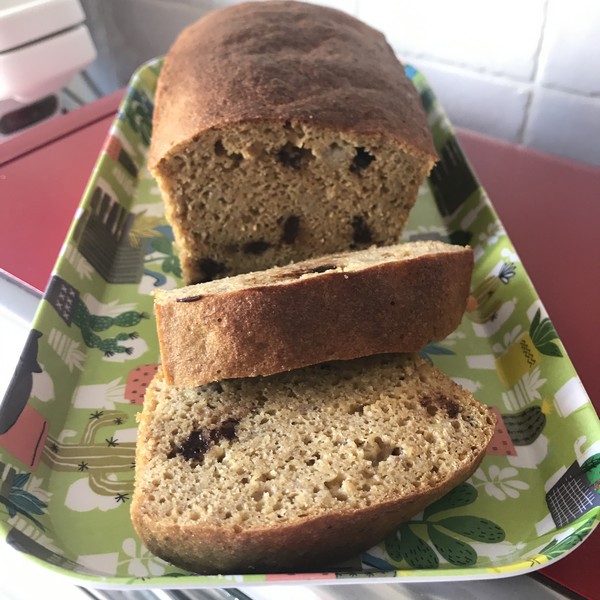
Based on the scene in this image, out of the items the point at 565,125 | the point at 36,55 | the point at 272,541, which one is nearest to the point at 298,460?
the point at 272,541

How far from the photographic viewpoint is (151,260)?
170 cm

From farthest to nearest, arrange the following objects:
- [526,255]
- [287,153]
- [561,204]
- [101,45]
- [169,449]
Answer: [101,45]
[561,204]
[526,255]
[287,153]
[169,449]

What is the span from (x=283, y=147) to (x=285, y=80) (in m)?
0.16

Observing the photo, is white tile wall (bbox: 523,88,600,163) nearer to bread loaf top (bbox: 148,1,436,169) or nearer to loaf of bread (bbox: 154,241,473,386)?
bread loaf top (bbox: 148,1,436,169)

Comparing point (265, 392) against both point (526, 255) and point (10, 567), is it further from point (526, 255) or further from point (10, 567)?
point (526, 255)

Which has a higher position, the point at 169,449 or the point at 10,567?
the point at 169,449

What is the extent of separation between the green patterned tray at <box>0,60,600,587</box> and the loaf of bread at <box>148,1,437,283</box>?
22 centimetres

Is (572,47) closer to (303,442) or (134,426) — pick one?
(303,442)

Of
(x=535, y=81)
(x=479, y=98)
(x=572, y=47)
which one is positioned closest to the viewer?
(x=572, y=47)

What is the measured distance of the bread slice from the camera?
0.97 meters

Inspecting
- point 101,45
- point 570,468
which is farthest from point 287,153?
point 101,45

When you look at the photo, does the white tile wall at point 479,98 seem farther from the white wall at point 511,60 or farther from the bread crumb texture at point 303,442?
the bread crumb texture at point 303,442

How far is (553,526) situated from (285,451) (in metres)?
0.47

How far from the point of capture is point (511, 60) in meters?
1.98
